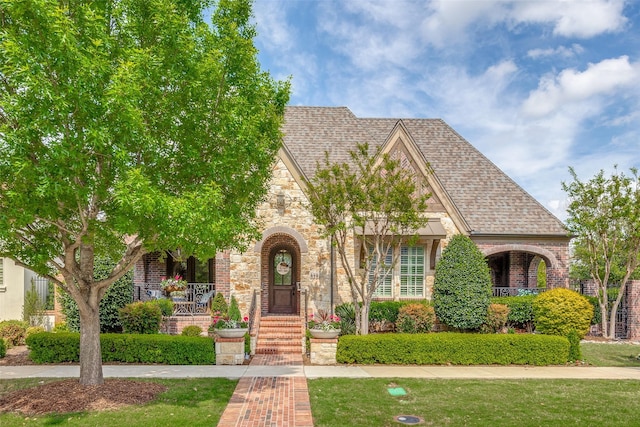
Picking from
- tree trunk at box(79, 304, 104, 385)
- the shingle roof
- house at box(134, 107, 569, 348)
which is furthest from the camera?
the shingle roof

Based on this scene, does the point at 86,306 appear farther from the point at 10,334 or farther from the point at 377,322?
the point at 377,322

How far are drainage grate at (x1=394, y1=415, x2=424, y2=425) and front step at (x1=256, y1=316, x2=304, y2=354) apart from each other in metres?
6.78

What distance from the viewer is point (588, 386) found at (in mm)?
10828

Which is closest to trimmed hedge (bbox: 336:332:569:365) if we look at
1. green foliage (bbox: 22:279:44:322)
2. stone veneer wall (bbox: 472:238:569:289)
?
stone veneer wall (bbox: 472:238:569:289)

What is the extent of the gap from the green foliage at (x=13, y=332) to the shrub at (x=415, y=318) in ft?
44.8

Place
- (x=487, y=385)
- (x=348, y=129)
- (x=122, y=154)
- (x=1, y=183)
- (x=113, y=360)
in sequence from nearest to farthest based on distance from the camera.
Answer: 1. (x=122, y=154)
2. (x=1, y=183)
3. (x=487, y=385)
4. (x=113, y=360)
5. (x=348, y=129)

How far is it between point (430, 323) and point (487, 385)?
5147 mm

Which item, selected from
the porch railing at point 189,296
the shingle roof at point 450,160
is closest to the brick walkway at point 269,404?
the porch railing at point 189,296

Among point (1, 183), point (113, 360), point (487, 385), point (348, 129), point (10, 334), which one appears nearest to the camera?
point (1, 183)

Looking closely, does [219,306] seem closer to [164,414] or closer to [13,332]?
[13,332]

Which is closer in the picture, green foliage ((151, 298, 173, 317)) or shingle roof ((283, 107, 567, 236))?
green foliage ((151, 298, 173, 317))

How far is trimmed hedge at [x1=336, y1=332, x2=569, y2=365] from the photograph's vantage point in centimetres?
1326

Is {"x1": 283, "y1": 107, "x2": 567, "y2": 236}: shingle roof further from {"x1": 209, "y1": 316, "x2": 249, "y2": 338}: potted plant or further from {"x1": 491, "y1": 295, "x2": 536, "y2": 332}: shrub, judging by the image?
{"x1": 209, "y1": 316, "x2": 249, "y2": 338}: potted plant

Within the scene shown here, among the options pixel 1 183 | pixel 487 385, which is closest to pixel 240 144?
pixel 1 183
